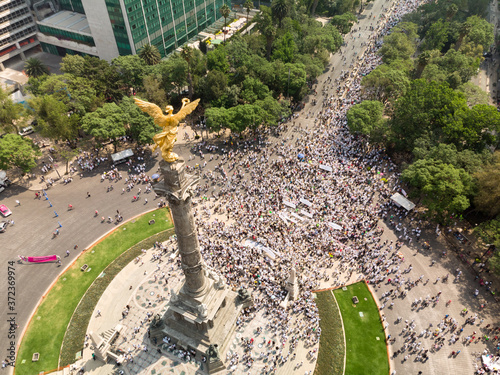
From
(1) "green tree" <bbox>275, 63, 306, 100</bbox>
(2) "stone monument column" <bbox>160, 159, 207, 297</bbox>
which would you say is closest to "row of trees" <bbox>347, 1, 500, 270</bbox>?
(1) "green tree" <bbox>275, 63, 306, 100</bbox>

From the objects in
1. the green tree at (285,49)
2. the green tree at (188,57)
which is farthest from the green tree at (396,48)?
the green tree at (188,57)

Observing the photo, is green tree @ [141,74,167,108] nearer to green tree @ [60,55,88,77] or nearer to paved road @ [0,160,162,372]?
green tree @ [60,55,88,77]

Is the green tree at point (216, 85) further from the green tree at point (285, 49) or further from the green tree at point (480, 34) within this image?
the green tree at point (480, 34)

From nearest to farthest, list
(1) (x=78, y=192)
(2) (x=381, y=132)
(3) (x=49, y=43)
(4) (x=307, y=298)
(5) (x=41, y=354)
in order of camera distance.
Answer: (5) (x=41, y=354) < (4) (x=307, y=298) < (1) (x=78, y=192) < (2) (x=381, y=132) < (3) (x=49, y=43)

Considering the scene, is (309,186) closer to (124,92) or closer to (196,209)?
(196,209)

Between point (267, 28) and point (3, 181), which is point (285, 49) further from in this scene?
point (3, 181)

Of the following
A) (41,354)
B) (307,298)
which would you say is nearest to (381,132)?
(307,298)
